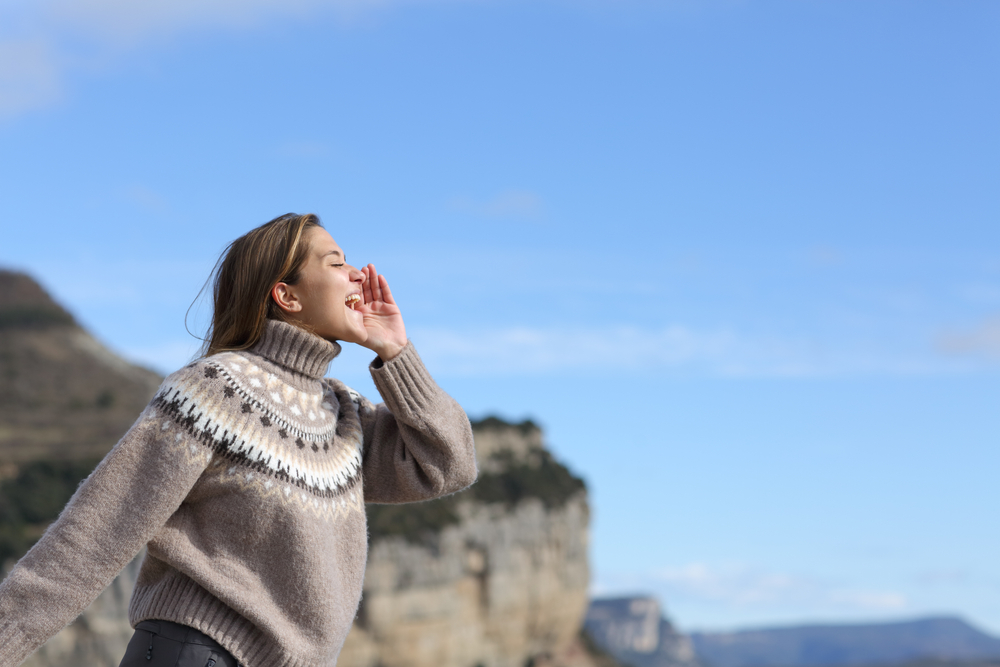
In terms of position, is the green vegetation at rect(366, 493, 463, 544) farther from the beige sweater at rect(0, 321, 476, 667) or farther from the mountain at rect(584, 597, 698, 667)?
the mountain at rect(584, 597, 698, 667)

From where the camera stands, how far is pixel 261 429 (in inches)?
112

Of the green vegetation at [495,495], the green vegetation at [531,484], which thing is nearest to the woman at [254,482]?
the green vegetation at [495,495]

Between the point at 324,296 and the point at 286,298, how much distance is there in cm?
10

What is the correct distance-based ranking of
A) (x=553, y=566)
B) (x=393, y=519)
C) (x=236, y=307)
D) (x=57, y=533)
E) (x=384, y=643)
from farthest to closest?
(x=553, y=566) < (x=393, y=519) < (x=384, y=643) < (x=236, y=307) < (x=57, y=533)

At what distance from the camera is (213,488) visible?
2812mm

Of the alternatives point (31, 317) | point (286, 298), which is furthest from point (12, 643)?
point (31, 317)

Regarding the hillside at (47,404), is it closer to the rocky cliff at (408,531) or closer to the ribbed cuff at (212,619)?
the rocky cliff at (408,531)

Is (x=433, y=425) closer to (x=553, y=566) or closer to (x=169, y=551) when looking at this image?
(x=169, y=551)

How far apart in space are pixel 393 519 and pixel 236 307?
1315 inches

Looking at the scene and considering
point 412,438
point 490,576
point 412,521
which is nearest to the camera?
point 412,438

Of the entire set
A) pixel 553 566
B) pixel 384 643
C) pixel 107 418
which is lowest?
pixel 384 643

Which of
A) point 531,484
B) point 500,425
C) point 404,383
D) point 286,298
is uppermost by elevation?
point 500,425

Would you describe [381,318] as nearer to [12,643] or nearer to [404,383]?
[404,383]

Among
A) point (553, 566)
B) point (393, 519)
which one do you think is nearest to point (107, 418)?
point (393, 519)
